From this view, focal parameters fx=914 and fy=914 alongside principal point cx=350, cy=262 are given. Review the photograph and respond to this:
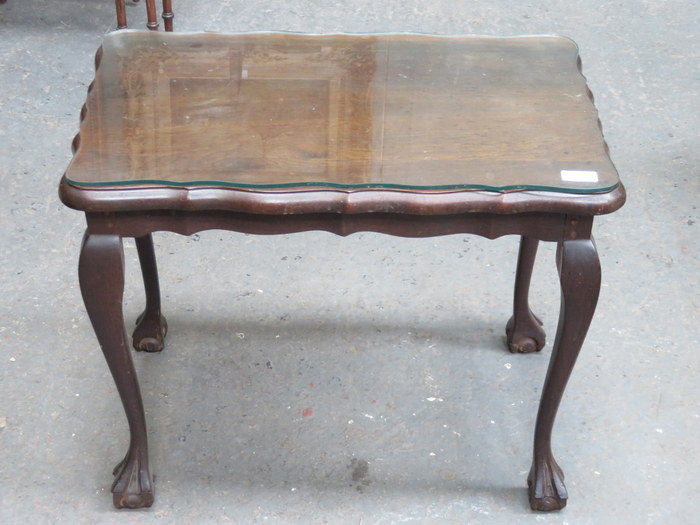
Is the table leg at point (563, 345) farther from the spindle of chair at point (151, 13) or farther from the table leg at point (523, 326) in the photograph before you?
the spindle of chair at point (151, 13)

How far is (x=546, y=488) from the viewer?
6.72 feet

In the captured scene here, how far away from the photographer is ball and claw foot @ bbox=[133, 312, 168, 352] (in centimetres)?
245

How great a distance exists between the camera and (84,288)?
1.76m

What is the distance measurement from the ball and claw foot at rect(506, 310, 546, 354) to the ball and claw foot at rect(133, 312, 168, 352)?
3.11ft

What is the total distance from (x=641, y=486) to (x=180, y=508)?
41.8 inches

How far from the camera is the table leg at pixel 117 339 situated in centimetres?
173

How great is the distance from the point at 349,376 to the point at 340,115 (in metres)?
0.80

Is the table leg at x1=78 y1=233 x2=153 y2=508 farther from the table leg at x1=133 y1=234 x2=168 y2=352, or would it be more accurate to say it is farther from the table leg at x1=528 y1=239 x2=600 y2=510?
the table leg at x1=528 y1=239 x2=600 y2=510

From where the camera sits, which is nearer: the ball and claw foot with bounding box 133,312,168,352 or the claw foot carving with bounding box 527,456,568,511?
the claw foot carving with bounding box 527,456,568,511

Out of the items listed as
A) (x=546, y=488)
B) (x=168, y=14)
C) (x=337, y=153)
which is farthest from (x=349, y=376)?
(x=168, y=14)

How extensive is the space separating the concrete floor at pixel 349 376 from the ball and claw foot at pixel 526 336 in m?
0.03

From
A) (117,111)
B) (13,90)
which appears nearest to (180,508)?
(117,111)

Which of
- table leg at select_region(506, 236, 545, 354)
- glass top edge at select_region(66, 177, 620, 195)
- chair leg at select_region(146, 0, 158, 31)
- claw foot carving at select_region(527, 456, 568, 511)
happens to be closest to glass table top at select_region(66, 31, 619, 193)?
glass top edge at select_region(66, 177, 620, 195)

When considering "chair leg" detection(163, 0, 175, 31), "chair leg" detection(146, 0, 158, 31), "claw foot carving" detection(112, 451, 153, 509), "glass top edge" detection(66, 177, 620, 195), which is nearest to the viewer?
"glass top edge" detection(66, 177, 620, 195)
